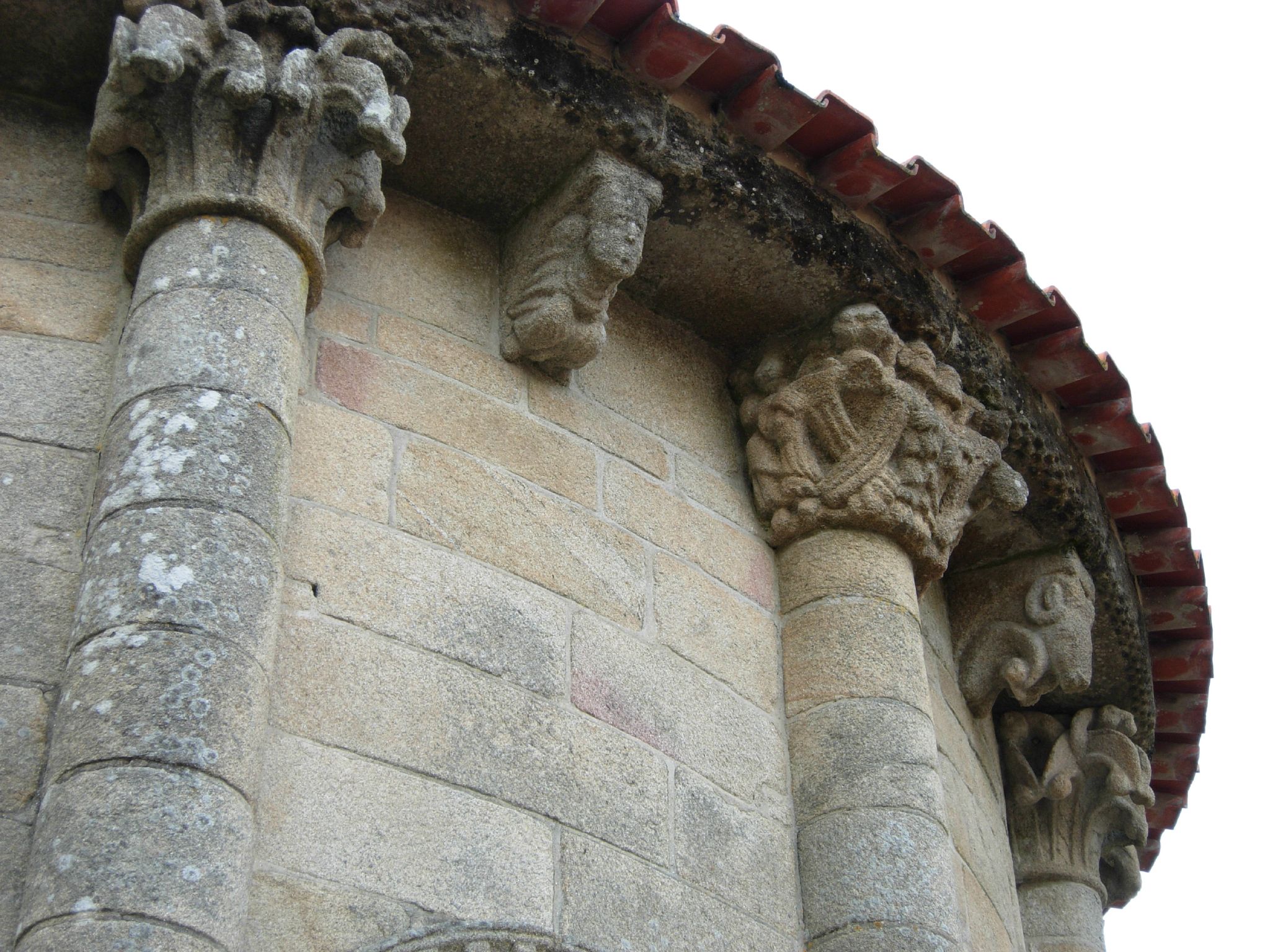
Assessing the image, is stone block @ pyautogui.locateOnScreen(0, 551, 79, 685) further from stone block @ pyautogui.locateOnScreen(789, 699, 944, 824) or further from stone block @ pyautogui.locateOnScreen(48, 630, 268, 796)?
stone block @ pyautogui.locateOnScreen(789, 699, 944, 824)

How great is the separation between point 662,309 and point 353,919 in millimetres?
2400

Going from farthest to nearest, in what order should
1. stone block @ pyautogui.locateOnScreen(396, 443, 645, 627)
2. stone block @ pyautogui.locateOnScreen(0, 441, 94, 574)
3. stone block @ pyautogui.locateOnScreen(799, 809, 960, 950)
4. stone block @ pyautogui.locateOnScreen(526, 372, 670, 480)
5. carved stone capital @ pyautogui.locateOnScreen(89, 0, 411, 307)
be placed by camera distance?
stone block @ pyautogui.locateOnScreen(526, 372, 670, 480) → stone block @ pyautogui.locateOnScreen(799, 809, 960, 950) → stone block @ pyautogui.locateOnScreen(396, 443, 645, 627) → carved stone capital @ pyautogui.locateOnScreen(89, 0, 411, 307) → stone block @ pyautogui.locateOnScreen(0, 441, 94, 574)

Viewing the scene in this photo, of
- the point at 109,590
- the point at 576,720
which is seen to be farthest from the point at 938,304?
the point at 109,590

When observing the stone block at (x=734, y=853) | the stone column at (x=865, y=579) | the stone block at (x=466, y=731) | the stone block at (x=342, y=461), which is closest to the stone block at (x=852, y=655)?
the stone column at (x=865, y=579)

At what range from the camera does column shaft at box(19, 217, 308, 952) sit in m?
2.72

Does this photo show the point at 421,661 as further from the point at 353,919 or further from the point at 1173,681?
the point at 1173,681

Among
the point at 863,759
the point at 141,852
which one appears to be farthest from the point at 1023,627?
the point at 141,852

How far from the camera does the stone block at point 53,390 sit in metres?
3.58

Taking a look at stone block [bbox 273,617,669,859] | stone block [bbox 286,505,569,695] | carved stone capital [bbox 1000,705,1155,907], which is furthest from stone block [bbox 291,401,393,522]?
carved stone capital [bbox 1000,705,1155,907]

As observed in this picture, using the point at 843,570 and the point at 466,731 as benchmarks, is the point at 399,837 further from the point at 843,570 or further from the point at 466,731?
the point at 843,570

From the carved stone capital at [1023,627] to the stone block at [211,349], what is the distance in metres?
3.03

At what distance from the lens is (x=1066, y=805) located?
21.1 ft

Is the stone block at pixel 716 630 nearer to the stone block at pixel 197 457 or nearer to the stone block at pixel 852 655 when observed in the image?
the stone block at pixel 852 655

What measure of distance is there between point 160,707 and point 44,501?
30.6 inches
